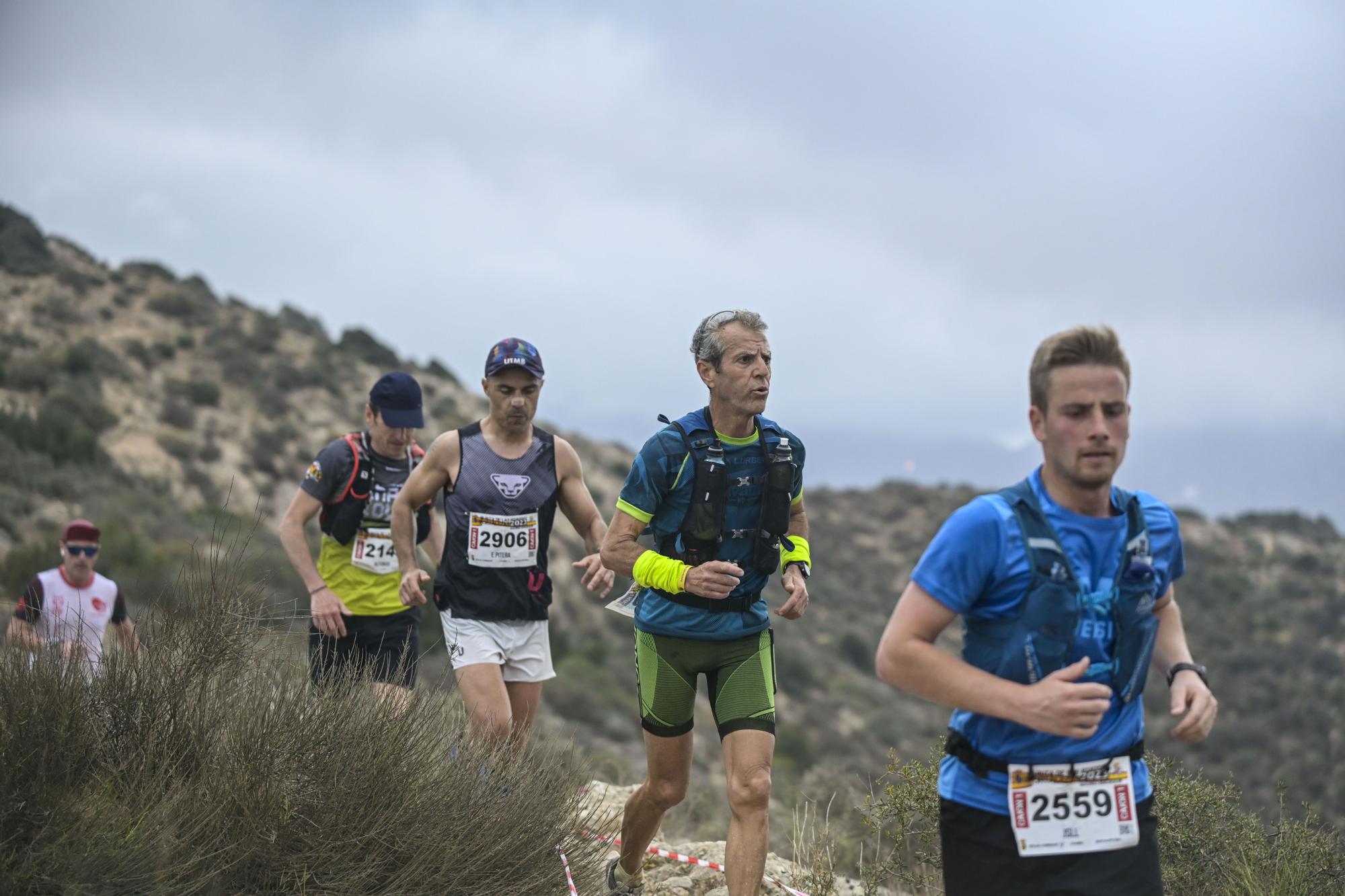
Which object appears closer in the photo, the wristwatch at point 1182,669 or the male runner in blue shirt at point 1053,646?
the male runner in blue shirt at point 1053,646

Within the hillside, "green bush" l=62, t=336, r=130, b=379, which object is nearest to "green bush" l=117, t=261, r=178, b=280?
the hillside

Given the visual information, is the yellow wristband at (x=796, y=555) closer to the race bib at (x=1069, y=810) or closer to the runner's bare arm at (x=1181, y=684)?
the runner's bare arm at (x=1181, y=684)

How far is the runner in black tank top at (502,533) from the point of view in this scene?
20.9 feet

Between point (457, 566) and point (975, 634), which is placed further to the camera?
point (457, 566)

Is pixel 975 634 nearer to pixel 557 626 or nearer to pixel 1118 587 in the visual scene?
pixel 1118 587

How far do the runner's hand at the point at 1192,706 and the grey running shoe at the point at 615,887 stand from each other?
10.2ft

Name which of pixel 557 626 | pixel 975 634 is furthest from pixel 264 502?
pixel 975 634

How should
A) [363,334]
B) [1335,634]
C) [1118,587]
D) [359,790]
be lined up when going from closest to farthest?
[1118,587], [359,790], [1335,634], [363,334]

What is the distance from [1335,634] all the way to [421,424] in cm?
3369

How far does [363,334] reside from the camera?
145ft

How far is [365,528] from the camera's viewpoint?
24.0 ft

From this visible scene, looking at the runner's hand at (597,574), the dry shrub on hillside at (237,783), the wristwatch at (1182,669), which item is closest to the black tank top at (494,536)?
the runner's hand at (597,574)

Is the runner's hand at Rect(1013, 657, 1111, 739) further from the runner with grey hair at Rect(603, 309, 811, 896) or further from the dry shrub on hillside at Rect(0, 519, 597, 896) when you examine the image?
the dry shrub on hillside at Rect(0, 519, 597, 896)

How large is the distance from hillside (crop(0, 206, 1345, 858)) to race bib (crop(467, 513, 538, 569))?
4.19m
